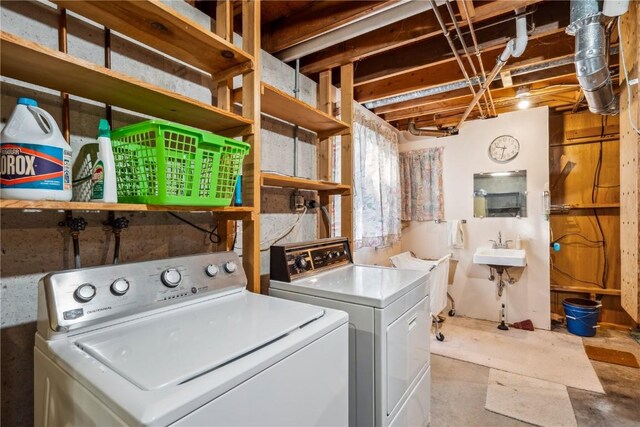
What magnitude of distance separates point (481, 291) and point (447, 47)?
296 cm

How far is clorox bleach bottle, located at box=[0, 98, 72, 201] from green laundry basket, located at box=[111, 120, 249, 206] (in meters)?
0.18

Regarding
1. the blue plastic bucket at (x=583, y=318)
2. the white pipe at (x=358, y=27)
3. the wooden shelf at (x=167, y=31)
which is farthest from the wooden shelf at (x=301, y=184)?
the blue plastic bucket at (x=583, y=318)

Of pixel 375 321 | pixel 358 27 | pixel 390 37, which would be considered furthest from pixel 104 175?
pixel 390 37

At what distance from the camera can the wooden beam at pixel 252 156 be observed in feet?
4.70

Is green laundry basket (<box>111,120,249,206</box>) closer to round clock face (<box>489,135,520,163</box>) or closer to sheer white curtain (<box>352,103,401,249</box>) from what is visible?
sheer white curtain (<box>352,103,401,249</box>)

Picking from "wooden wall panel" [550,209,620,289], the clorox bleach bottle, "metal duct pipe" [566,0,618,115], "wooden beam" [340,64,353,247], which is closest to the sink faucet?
"wooden wall panel" [550,209,620,289]

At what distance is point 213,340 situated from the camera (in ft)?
2.77

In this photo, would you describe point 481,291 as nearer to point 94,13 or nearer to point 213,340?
point 213,340

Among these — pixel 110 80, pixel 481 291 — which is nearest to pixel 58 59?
pixel 110 80

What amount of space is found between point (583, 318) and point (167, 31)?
447cm

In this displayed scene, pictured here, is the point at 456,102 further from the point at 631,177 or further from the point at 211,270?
the point at 211,270

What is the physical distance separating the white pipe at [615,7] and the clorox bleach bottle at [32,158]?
2443 mm

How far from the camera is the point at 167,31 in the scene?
3.97 feet

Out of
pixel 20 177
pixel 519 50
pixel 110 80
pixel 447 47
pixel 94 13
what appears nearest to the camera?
pixel 20 177
